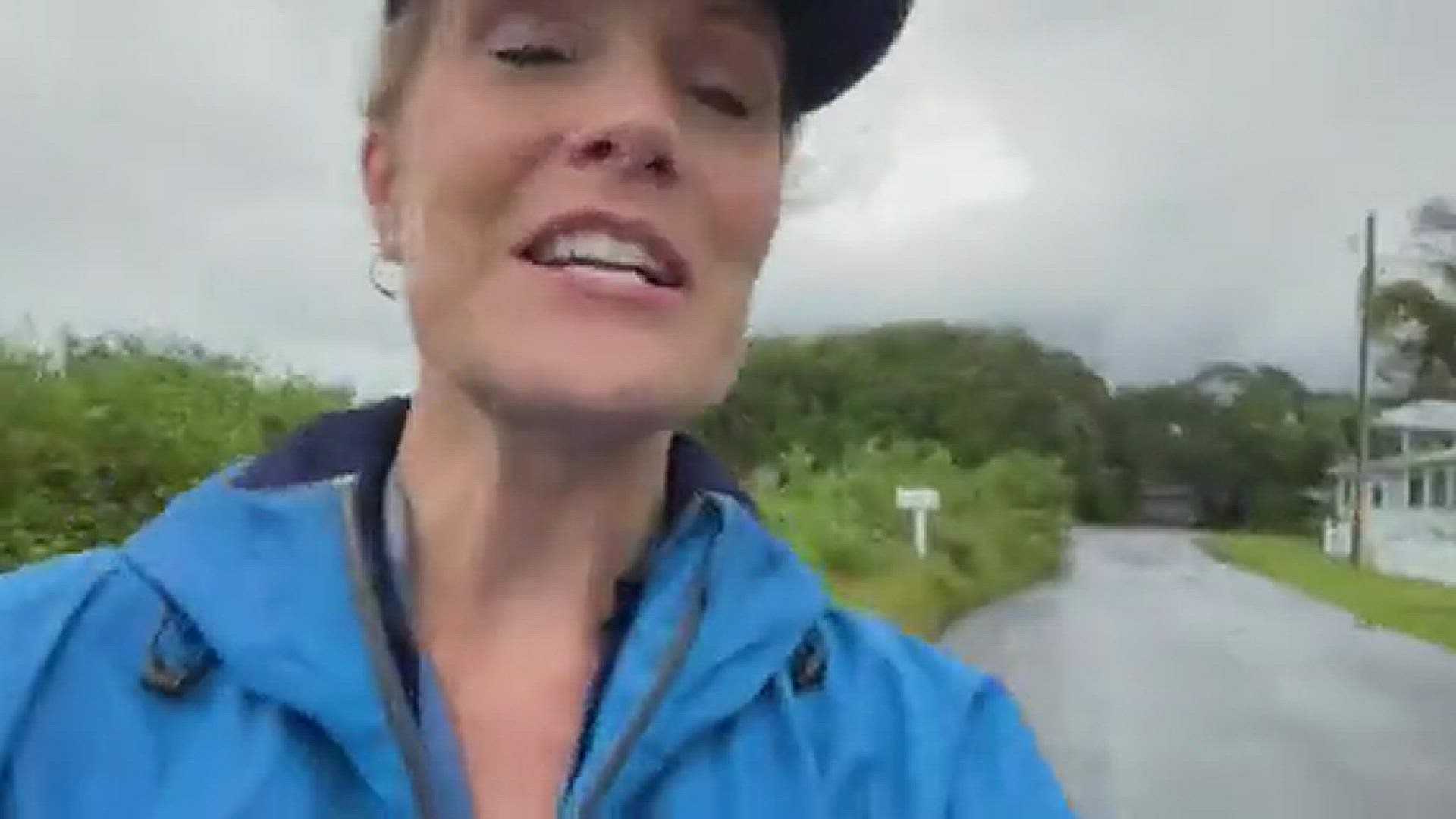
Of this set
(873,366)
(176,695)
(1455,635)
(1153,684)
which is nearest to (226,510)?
(176,695)

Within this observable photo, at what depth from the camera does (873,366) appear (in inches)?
78.4

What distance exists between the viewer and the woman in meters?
0.55

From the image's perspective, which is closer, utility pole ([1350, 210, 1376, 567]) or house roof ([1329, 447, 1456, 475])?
utility pole ([1350, 210, 1376, 567])

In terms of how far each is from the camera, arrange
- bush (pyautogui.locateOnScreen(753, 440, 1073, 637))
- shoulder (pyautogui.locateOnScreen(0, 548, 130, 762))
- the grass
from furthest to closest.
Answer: the grass → bush (pyautogui.locateOnScreen(753, 440, 1073, 637)) → shoulder (pyautogui.locateOnScreen(0, 548, 130, 762))

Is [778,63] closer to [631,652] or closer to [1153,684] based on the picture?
[631,652]

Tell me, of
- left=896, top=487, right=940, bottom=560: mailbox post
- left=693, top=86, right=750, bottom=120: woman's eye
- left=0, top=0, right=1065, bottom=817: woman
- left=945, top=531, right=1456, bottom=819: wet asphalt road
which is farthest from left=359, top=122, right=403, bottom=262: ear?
left=945, top=531, right=1456, bottom=819: wet asphalt road

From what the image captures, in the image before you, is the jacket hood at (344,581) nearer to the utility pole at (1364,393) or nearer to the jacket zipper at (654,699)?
the jacket zipper at (654,699)

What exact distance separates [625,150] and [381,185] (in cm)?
12

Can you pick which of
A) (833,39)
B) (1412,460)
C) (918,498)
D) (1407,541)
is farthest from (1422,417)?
(833,39)

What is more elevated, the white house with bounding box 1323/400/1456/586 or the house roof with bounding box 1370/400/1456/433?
the house roof with bounding box 1370/400/1456/433

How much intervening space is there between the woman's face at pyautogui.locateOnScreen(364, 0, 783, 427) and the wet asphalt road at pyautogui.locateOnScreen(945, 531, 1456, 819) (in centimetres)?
272

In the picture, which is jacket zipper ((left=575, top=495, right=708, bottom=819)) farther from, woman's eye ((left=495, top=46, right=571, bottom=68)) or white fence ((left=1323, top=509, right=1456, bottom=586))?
white fence ((left=1323, top=509, right=1456, bottom=586))

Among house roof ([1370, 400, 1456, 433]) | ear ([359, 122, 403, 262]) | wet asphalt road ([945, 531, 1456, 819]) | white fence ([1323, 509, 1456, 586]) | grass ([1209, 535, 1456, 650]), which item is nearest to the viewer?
ear ([359, 122, 403, 262])

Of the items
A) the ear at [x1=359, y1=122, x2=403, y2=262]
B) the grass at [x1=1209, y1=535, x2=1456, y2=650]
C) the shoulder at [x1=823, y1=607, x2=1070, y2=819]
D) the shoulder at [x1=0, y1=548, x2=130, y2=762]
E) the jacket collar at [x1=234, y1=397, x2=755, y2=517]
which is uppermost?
the ear at [x1=359, y1=122, x2=403, y2=262]
